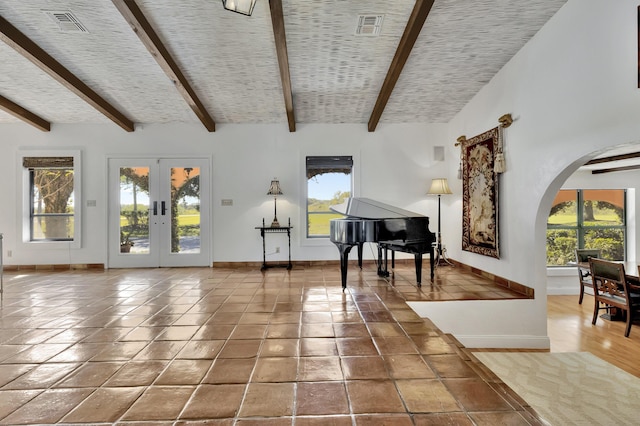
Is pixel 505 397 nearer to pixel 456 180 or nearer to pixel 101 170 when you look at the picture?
pixel 456 180

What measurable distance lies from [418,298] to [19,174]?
716 cm

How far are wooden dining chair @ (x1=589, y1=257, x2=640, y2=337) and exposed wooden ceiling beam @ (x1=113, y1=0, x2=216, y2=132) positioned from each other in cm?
651

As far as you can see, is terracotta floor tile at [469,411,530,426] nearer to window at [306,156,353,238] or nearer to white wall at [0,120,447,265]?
white wall at [0,120,447,265]

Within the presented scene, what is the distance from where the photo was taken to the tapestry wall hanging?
445cm

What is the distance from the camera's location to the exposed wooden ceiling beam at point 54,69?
3.54 m

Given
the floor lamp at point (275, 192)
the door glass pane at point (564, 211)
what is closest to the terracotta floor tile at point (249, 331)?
the floor lamp at point (275, 192)

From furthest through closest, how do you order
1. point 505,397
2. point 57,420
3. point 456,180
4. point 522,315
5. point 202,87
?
point 456,180 < point 202,87 < point 522,315 < point 505,397 < point 57,420

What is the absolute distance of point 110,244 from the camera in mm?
5918

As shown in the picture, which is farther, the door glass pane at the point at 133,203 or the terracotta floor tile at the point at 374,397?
the door glass pane at the point at 133,203

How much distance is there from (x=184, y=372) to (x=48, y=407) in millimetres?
642

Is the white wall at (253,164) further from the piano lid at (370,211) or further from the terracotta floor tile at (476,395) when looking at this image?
the terracotta floor tile at (476,395)

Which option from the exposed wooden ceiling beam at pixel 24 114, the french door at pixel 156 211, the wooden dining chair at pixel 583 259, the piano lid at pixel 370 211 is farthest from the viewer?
the french door at pixel 156 211

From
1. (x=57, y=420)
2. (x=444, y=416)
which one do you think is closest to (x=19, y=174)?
(x=57, y=420)

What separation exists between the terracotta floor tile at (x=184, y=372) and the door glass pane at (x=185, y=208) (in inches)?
165
